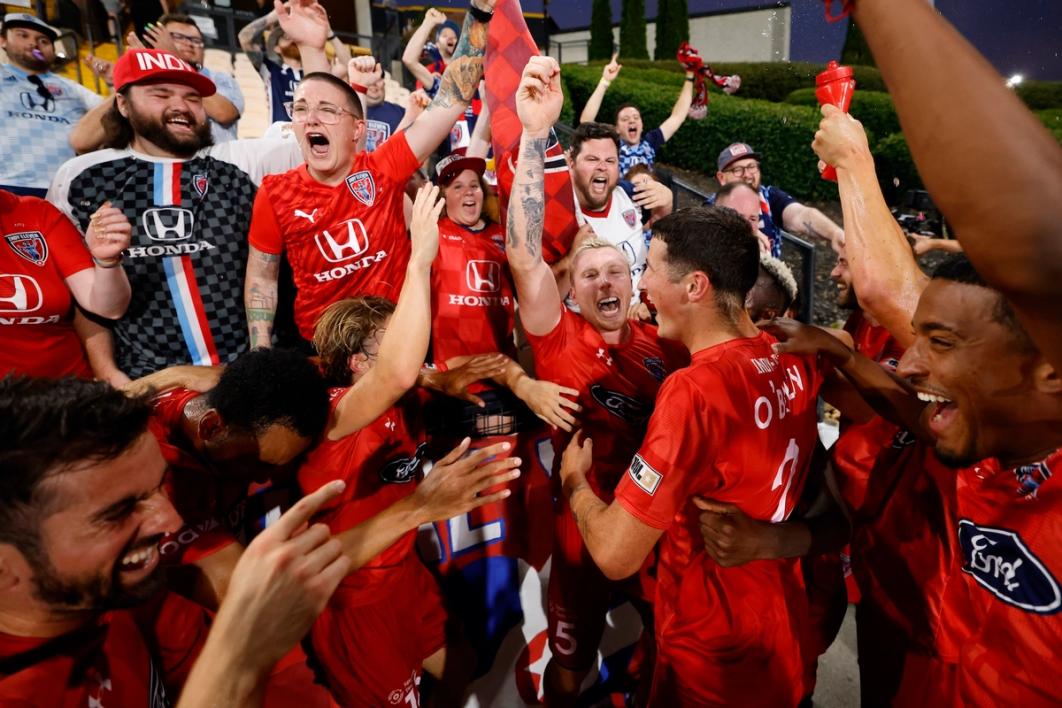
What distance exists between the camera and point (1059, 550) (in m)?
1.50

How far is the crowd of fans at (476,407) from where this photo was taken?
1.27 m

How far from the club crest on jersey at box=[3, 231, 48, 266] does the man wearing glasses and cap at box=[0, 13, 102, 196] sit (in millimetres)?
1599

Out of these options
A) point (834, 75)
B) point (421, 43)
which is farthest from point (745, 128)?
point (834, 75)

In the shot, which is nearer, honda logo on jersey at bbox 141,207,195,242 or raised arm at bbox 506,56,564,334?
raised arm at bbox 506,56,564,334

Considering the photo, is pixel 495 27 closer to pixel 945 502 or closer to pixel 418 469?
pixel 418 469

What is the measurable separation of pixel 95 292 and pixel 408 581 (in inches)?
75.9

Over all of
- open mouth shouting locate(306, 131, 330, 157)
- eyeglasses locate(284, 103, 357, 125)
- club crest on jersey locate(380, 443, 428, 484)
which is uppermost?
eyeglasses locate(284, 103, 357, 125)

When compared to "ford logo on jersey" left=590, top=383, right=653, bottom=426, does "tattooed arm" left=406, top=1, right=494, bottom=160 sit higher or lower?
higher

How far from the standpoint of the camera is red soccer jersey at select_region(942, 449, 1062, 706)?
5.03ft

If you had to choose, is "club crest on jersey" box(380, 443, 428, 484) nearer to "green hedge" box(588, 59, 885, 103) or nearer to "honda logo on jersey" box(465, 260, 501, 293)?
"honda logo on jersey" box(465, 260, 501, 293)

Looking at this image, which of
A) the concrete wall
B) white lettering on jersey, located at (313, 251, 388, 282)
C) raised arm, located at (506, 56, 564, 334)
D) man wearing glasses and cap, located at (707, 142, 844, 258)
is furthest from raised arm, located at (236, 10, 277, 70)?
the concrete wall

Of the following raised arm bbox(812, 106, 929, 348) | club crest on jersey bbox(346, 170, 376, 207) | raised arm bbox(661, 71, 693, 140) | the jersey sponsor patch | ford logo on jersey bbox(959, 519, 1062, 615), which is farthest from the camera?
raised arm bbox(661, 71, 693, 140)

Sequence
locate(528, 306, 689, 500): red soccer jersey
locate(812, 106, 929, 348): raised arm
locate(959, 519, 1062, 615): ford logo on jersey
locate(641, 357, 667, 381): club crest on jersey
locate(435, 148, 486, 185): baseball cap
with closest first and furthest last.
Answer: locate(959, 519, 1062, 615): ford logo on jersey → locate(812, 106, 929, 348): raised arm → locate(528, 306, 689, 500): red soccer jersey → locate(641, 357, 667, 381): club crest on jersey → locate(435, 148, 486, 185): baseball cap

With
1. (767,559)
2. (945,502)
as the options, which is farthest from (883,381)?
(767,559)
